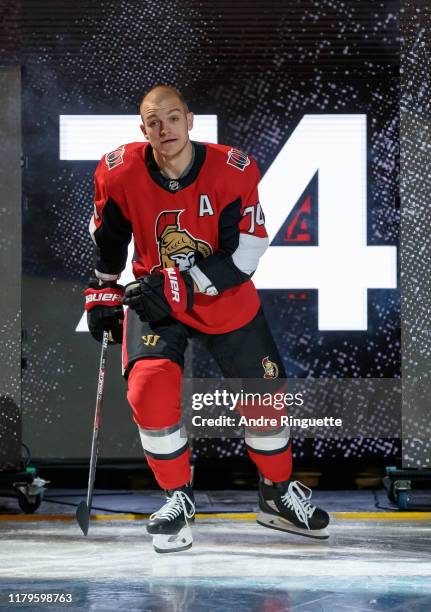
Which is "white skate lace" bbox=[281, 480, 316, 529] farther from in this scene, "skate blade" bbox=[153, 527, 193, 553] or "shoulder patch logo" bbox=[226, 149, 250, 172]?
"shoulder patch logo" bbox=[226, 149, 250, 172]

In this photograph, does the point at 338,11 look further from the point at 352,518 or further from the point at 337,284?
the point at 352,518

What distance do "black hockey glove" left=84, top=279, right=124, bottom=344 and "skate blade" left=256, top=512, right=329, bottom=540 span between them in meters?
0.79

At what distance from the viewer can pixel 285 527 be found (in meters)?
3.56

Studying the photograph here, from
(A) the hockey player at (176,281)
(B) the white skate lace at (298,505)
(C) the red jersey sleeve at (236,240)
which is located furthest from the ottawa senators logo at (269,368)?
(B) the white skate lace at (298,505)

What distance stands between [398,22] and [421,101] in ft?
1.13

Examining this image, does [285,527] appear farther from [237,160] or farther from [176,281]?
[237,160]

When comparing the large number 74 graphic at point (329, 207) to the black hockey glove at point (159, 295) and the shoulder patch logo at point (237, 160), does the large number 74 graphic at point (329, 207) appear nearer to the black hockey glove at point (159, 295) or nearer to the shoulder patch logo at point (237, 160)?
the shoulder patch logo at point (237, 160)

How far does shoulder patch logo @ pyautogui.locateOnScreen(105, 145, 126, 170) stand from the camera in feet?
11.2

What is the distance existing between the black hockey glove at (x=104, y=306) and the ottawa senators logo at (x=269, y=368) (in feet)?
1.60

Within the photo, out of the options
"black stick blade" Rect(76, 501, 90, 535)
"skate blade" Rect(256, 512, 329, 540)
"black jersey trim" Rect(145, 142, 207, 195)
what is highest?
"black jersey trim" Rect(145, 142, 207, 195)

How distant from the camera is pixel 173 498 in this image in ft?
11.0

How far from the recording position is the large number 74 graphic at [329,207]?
445cm

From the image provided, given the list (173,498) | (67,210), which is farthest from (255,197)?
(67,210)

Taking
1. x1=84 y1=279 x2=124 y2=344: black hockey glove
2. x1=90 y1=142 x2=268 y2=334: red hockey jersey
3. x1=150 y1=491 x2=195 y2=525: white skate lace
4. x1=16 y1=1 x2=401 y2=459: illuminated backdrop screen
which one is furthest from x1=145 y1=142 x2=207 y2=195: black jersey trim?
x1=16 y1=1 x2=401 y2=459: illuminated backdrop screen
